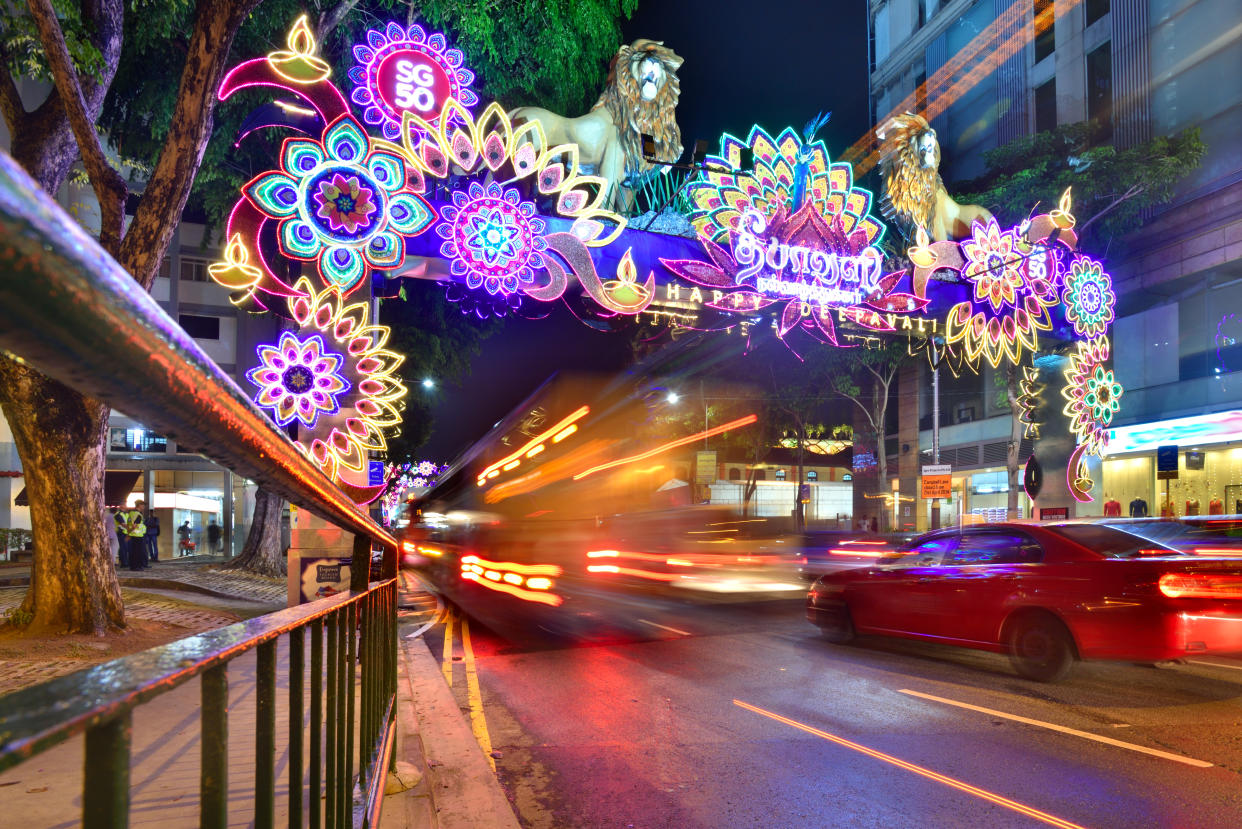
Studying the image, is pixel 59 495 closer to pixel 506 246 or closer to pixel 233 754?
pixel 506 246

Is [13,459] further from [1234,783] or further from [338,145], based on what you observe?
[1234,783]

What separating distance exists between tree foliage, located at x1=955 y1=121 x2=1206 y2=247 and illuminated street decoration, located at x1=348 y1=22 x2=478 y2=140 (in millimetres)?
21071

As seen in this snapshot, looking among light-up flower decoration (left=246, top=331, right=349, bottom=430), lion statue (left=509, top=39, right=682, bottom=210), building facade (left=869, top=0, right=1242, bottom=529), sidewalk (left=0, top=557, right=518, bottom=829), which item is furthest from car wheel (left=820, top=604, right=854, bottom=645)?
building facade (left=869, top=0, right=1242, bottom=529)

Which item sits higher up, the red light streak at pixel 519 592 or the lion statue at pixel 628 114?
the lion statue at pixel 628 114

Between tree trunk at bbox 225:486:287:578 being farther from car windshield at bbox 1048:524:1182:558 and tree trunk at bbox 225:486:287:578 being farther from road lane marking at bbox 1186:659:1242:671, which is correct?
road lane marking at bbox 1186:659:1242:671

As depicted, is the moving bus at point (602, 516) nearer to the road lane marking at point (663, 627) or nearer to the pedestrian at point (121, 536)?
the road lane marking at point (663, 627)

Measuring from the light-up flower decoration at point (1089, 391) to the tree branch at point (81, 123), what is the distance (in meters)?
23.4

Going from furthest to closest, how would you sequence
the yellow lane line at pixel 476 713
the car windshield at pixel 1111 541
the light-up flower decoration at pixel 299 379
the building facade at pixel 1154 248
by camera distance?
the building facade at pixel 1154 248 → the light-up flower decoration at pixel 299 379 → the car windshield at pixel 1111 541 → the yellow lane line at pixel 476 713

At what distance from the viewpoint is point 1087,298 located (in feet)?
77.7

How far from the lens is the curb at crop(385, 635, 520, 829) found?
483 centimetres

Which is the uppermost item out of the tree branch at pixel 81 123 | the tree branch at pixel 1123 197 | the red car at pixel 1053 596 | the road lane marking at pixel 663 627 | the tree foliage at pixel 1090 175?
the tree foliage at pixel 1090 175

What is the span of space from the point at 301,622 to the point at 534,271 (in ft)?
49.1

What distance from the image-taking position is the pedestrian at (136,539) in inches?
910

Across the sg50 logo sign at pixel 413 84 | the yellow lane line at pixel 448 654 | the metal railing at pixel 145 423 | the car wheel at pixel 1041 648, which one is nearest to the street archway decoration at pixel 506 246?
the sg50 logo sign at pixel 413 84
